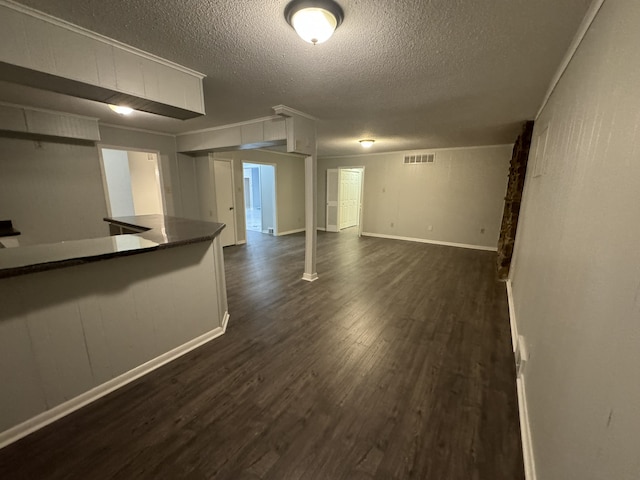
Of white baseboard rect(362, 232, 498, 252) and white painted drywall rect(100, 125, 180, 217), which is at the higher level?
white painted drywall rect(100, 125, 180, 217)

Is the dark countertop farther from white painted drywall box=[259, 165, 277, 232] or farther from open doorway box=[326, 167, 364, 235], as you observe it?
open doorway box=[326, 167, 364, 235]

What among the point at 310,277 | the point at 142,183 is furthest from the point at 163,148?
the point at 310,277

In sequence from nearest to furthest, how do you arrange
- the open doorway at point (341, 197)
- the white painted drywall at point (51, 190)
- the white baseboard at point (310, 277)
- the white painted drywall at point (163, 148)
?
1. the white painted drywall at point (51, 190)
2. the white baseboard at point (310, 277)
3. the white painted drywall at point (163, 148)
4. the open doorway at point (341, 197)

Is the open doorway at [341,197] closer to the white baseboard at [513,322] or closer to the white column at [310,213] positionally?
the white column at [310,213]

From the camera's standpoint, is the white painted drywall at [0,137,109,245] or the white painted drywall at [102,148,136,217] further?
the white painted drywall at [102,148,136,217]

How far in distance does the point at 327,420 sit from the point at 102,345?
1.55 meters

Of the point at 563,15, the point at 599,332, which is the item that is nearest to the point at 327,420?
the point at 599,332

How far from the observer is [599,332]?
0.81 m

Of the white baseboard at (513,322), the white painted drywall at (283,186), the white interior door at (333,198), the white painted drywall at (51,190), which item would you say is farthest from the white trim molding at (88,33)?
the white interior door at (333,198)

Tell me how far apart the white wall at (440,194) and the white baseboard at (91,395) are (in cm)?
558

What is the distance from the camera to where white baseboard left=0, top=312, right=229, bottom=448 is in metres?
1.42

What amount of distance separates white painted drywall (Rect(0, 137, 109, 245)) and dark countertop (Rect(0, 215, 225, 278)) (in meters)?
2.49

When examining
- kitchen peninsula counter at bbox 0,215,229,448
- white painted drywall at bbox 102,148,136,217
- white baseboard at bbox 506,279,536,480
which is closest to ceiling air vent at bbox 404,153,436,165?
white baseboard at bbox 506,279,536,480

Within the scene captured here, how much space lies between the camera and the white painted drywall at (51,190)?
3.23m
